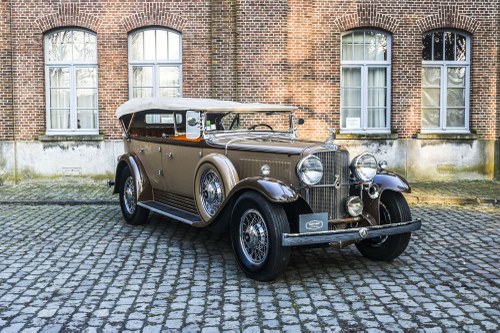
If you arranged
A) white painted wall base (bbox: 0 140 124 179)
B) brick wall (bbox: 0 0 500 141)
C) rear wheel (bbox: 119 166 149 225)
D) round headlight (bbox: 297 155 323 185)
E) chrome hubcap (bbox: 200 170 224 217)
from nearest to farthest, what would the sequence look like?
round headlight (bbox: 297 155 323 185), chrome hubcap (bbox: 200 170 224 217), rear wheel (bbox: 119 166 149 225), brick wall (bbox: 0 0 500 141), white painted wall base (bbox: 0 140 124 179)

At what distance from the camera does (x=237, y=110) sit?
24.8ft

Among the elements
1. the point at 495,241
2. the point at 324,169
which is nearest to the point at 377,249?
the point at 324,169

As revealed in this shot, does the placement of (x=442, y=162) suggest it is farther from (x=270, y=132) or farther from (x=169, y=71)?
(x=270, y=132)

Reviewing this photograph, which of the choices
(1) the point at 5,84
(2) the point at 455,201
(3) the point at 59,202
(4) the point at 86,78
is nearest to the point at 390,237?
(2) the point at 455,201

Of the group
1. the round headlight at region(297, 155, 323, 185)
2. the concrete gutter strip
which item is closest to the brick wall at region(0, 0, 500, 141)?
the concrete gutter strip

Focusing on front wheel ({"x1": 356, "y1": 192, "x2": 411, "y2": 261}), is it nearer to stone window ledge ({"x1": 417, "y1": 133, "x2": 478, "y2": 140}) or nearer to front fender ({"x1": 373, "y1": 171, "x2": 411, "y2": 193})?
front fender ({"x1": 373, "y1": 171, "x2": 411, "y2": 193})

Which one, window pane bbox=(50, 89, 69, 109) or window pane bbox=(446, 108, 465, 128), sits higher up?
window pane bbox=(50, 89, 69, 109)

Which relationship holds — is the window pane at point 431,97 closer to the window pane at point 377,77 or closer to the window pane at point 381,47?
the window pane at point 377,77

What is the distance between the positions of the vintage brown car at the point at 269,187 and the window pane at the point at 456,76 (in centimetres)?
774

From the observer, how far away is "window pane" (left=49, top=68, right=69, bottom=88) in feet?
45.6

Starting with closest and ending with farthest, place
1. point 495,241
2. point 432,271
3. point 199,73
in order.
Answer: point 432,271 → point 495,241 → point 199,73

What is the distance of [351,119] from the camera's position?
14.2 meters

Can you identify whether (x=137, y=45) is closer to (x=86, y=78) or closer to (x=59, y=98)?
(x=86, y=78)

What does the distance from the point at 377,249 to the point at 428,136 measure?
8.10m
